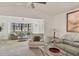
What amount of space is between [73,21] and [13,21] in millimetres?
1392

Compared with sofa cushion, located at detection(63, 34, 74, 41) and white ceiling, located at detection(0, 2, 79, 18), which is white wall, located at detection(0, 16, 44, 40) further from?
sofa cushion, located at detection(63, 34, 74, 41)

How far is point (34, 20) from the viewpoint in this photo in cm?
264

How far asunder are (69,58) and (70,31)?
62cm

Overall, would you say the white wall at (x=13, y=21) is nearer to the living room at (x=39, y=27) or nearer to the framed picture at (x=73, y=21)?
the living room at (x=39, y=27)

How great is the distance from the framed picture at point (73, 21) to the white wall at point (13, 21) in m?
0.62

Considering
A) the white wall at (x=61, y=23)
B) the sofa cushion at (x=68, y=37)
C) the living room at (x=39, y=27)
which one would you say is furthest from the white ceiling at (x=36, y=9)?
the sofa cushion at (x=68, y=37)

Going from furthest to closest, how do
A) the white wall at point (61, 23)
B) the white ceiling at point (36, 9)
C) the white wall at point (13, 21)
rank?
the white wall at point (61, 23), the white wall at point (13, 21), the white ceiling at point (36, 9)

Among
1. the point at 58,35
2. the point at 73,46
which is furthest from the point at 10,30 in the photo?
the point at 73,46

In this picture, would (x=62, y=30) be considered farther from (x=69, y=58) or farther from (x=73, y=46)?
(x=69, y=58)

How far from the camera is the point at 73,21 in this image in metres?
2.70

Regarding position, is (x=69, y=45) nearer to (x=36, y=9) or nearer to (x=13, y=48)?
(x=36, y=9)

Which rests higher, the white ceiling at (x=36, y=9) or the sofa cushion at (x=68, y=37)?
the white ceiling at (x=36, y=9)

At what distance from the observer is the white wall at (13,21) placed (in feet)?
8.22

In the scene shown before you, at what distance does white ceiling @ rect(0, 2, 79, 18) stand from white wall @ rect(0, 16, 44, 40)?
0.30 ft
